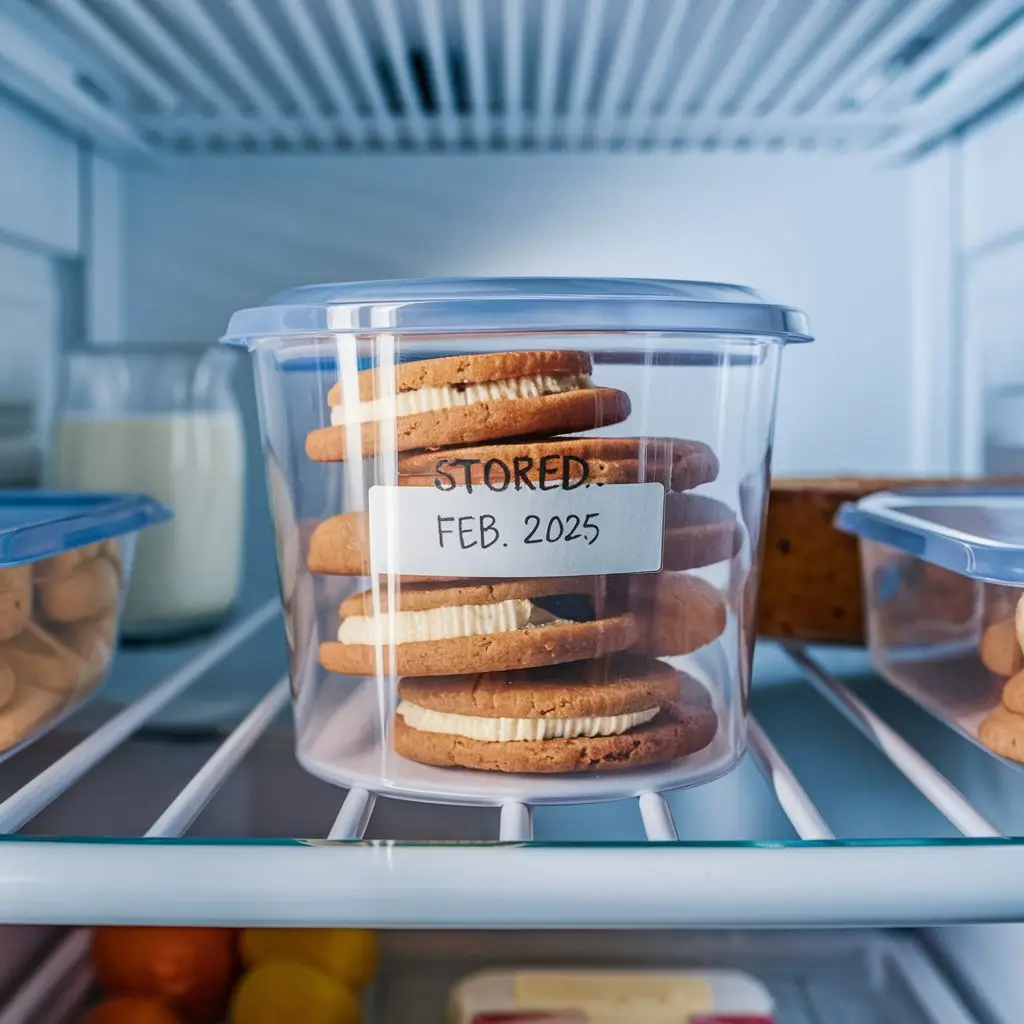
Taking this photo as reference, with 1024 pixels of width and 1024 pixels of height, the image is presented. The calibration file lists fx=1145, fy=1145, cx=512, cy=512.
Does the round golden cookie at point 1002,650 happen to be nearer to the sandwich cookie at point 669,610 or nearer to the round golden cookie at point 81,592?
the sandwich cookie at point 669,610

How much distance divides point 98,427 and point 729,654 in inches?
21.8

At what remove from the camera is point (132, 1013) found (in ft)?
2.40

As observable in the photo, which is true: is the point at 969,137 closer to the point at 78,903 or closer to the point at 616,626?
the point at 616,626

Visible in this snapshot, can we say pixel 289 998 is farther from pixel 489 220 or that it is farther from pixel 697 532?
pixel 489 220

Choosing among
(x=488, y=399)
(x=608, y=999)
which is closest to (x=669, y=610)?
(x=488, y=399)

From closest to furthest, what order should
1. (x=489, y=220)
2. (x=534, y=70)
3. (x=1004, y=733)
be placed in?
(x=1004, y=733) < (x=534, y=70) < (x=489, y=220)

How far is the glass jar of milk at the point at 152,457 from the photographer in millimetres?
915

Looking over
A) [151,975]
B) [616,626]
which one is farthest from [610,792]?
[151,975]

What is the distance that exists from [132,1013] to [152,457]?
16.3 inches

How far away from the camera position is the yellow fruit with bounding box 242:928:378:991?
30.8 inches

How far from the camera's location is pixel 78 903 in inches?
17.5

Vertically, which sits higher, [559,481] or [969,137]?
[969,137]

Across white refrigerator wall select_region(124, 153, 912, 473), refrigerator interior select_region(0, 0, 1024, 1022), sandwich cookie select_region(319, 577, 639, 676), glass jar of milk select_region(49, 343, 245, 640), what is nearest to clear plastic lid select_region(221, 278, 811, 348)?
sandwich cookie select_region(319, 577, 639, 676)

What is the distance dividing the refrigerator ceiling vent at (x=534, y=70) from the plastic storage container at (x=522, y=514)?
0.32 meters
